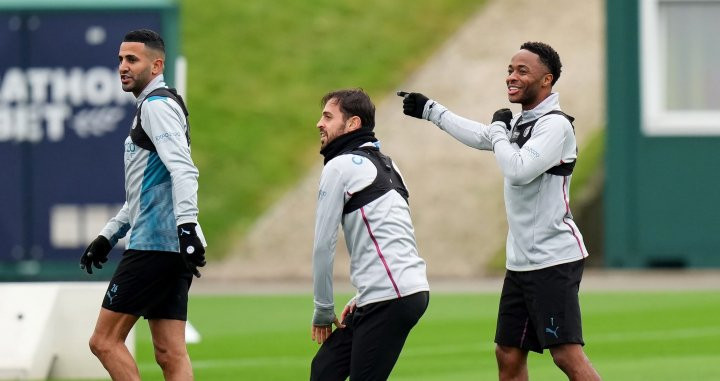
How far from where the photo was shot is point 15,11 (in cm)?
1611

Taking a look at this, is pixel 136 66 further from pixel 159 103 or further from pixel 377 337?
pixel 377 337

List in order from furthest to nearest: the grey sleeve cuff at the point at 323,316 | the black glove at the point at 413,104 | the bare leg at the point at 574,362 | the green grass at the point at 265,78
→ the green grass at the point at 265,78
the black glove at the point at 413,104
the bare leg at the point at 574,362
the grey sleeve cuff at the point at 323,316

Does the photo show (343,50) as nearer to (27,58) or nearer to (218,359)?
(27,58)

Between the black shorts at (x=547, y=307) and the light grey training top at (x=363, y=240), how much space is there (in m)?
0.75

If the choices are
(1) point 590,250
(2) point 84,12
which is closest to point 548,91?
(2) point 84,12

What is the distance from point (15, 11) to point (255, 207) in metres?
4.66

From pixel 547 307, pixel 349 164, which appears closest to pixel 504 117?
pixel 547 307

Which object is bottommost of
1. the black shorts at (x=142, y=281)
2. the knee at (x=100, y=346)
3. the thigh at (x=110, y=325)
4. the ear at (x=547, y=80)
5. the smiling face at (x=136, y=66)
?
the knee at (x=100, y=346)

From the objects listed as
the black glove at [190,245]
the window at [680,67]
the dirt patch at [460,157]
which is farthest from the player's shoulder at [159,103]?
the dirt patch at [460,157]

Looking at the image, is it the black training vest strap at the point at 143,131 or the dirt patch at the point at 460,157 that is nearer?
the black training vest strap at the point at 143,131

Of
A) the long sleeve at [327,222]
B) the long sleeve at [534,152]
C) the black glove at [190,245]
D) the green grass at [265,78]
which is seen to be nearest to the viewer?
the long sleeve at [327,222]

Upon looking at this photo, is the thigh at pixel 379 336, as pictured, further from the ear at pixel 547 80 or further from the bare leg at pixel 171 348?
the ear at pixel 547 80

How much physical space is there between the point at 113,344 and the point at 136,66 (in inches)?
50.7

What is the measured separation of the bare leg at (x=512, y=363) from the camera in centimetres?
729
